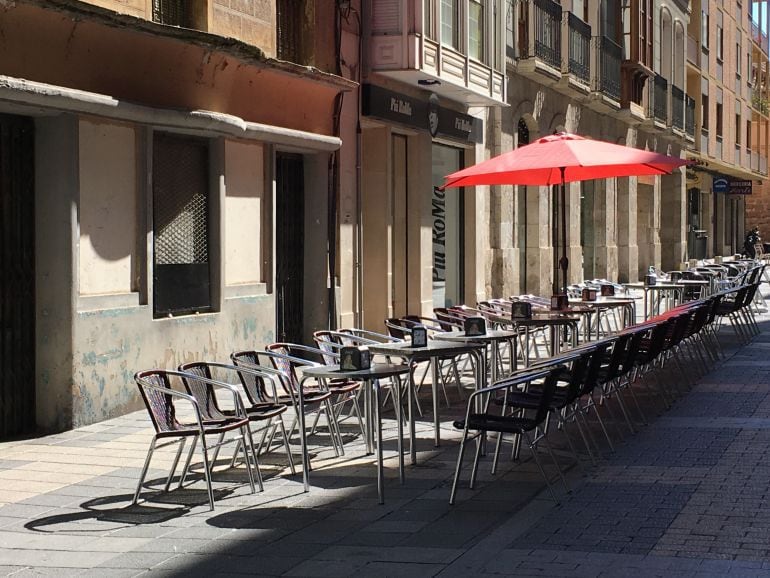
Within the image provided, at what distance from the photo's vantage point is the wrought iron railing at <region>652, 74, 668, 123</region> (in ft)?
122

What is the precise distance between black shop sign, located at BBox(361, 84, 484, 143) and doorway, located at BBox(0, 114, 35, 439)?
7.41 meters

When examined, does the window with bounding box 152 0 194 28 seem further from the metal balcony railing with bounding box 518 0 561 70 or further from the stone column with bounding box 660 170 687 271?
the stone column with bounding box 660 170 687 271

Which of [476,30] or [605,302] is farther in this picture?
[476,30]

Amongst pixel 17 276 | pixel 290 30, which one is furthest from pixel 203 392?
pixel 290 30

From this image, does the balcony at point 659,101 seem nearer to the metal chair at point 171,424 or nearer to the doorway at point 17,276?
the doorway at point 17,276

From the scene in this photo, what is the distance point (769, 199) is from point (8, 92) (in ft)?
241

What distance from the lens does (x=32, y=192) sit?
35.6 ft

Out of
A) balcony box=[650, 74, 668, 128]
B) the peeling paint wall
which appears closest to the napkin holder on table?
the peeling paint wall

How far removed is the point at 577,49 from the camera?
28094 mm

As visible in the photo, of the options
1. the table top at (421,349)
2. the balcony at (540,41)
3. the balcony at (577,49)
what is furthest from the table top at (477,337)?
the balcony at (577,49)

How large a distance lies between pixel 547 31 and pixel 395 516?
64.5ft

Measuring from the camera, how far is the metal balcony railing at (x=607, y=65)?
97.6ft

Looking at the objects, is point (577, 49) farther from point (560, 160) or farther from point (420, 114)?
point (560, 160)

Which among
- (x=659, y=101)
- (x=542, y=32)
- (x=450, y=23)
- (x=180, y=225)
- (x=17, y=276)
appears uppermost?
(x=659, y=101)
